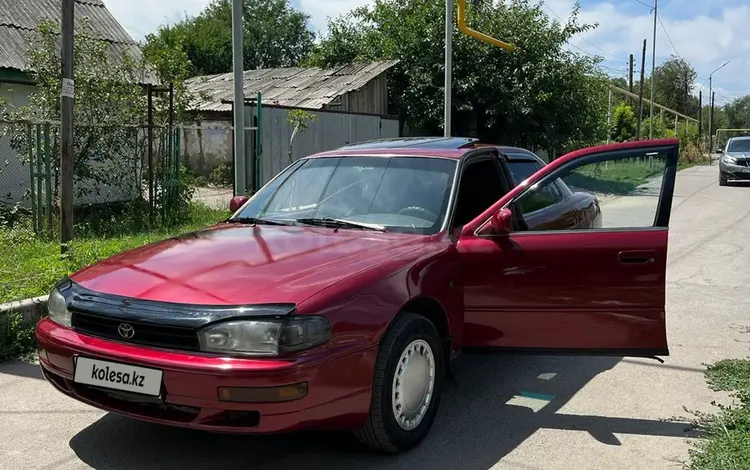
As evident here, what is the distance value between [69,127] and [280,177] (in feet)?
10.5

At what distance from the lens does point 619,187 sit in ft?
16.1

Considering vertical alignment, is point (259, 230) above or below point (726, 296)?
above

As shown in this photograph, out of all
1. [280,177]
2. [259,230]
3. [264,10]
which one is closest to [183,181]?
[280,177]

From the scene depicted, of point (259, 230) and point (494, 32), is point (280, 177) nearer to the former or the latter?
point (259, 230)

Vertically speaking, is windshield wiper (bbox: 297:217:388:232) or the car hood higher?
windshield wiper (bbox: 297:217:388:232)

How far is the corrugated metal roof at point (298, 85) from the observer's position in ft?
59.9

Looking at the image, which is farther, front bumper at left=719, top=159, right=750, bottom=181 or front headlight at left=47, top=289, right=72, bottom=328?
front bumper at left=719, top=159, right=750, bottom=181

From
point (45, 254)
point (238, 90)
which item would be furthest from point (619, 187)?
point (45, 254)

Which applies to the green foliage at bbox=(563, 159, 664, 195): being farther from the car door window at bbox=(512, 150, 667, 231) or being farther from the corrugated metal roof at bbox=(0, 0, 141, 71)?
the corrugated metal roof at bbox=(0, 0, 141, 71)

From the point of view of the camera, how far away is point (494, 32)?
21219mm

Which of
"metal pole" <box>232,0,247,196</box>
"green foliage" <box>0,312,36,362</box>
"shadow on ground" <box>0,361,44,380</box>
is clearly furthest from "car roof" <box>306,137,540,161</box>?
"metal pole" <box>232,0,247,196</box>

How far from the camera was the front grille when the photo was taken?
124 inches

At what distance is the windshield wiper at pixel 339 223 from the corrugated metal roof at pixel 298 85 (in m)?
13.5

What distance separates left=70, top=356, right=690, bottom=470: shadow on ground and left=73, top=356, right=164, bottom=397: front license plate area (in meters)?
0.53
